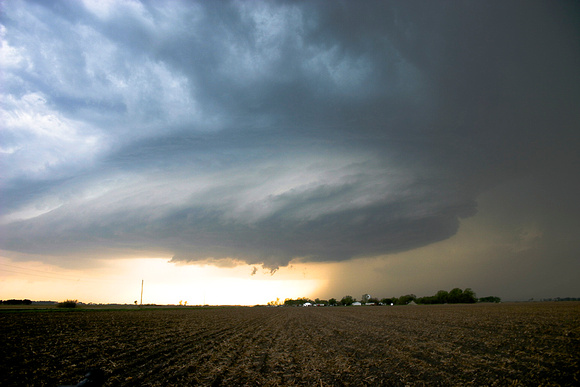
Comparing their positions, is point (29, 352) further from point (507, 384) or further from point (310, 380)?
point (507, 384)

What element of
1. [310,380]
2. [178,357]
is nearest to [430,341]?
[310,380]

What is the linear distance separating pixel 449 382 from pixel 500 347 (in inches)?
442

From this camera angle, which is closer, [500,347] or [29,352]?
[29,352]

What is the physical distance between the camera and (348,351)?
20.9 meters

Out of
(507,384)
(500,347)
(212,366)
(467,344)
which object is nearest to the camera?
(507,384)

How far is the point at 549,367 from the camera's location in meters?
15.0

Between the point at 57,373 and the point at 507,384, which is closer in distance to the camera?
the point at 507,384

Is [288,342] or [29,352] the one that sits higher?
[29,352]

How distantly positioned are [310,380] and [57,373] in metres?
12.9

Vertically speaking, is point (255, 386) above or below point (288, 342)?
above

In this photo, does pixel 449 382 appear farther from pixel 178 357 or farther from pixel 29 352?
pixel 29 352

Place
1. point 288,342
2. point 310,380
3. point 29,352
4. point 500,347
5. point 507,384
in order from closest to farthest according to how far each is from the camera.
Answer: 1. point 507,384
2. point 310,380
3. point 29,352
4. point 500,347
5. point 288,342

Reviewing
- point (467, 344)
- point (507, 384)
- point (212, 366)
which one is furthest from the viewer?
point (467, 344)

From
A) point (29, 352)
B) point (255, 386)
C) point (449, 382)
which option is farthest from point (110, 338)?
point (449, 382)
